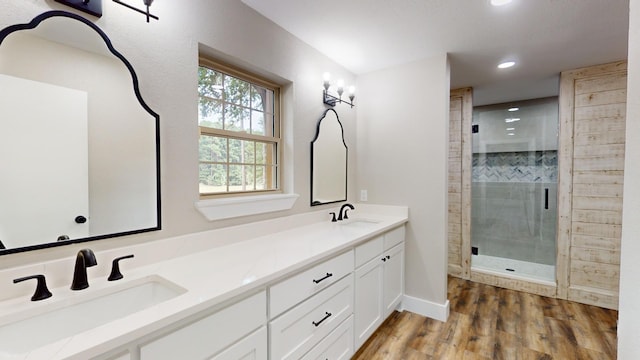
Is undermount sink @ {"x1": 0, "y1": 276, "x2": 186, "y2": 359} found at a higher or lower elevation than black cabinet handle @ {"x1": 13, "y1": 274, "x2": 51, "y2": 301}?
lower

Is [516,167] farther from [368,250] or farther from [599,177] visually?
[368,250]

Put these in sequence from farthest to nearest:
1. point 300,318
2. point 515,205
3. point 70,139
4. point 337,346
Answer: point 515,205 < point 337,346 < point 300,318 < point 70,139

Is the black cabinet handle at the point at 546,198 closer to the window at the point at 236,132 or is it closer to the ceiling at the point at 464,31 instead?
the ceiling at the point at 464,31

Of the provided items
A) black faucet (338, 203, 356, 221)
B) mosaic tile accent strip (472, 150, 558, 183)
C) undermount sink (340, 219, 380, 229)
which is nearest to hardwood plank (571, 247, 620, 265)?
mosaic tile accent strip (472, 150, 558, 183)

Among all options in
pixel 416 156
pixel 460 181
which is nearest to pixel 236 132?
pixel 416 156

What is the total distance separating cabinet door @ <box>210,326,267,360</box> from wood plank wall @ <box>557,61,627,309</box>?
3.29 m

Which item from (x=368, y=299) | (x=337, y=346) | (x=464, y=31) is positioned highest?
(x=464, y=31)

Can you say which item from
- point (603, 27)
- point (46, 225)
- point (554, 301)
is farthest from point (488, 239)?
point (46, 225)

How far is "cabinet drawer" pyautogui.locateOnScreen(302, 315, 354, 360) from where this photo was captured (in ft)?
4.94

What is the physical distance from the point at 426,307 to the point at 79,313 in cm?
253

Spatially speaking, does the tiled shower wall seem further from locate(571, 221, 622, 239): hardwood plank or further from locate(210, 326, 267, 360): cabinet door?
locate(210, 326, 267, 360): cabinet door

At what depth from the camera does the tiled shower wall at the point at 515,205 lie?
3.50 m

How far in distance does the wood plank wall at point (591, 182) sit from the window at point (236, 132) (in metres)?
3.00

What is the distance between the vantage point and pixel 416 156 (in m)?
2.59
